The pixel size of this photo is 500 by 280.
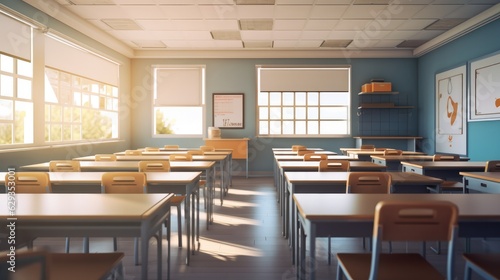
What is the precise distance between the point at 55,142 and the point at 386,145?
295 inches

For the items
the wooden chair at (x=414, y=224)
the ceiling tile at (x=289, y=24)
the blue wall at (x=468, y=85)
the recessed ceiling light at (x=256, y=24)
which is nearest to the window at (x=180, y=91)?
the recessed ceiling light at (x=256, y=24)

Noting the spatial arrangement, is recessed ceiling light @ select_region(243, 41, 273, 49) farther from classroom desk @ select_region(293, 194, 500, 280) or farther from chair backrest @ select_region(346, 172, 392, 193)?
classroom desk @ select_region(293, 194, 500, 280)

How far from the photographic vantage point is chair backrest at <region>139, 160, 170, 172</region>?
347 centimetres

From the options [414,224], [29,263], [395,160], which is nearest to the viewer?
[29,263]

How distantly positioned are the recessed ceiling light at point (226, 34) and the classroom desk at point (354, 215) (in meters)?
6.00

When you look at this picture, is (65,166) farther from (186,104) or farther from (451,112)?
(451,112)

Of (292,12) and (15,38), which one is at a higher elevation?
(292,12)

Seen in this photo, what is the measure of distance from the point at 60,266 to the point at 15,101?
14.6ft

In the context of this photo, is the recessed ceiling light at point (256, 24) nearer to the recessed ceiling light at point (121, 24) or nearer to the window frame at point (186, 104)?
the recessed ceiling light at point (121, 24)

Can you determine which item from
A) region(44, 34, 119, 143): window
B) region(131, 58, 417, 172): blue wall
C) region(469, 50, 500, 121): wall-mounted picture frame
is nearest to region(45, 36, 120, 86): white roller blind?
region(44, 34, 119, 143): window

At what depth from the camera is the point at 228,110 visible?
910 centimetres

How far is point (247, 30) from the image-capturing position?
7223 millimetres

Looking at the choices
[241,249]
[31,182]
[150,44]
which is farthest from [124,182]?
[150,44]

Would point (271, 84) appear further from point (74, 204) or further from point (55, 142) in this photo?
point (74, 204)
